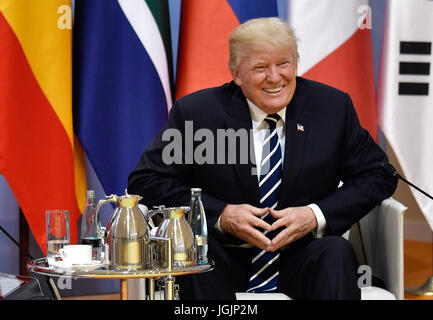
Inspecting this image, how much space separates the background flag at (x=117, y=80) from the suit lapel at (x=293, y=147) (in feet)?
2.92

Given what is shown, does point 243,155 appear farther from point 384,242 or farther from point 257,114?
point 384,242

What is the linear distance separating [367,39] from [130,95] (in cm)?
119

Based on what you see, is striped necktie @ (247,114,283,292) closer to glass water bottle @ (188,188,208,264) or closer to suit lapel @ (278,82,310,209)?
suit lapel @ (278,82,310,209)

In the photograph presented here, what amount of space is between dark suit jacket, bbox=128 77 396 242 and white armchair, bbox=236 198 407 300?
0.09 metres

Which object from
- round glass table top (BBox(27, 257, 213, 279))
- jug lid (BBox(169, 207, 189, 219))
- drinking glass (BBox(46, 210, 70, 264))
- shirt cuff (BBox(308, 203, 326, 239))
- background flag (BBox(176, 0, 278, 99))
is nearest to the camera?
round glass table top (BBox(27, 257, 213, 279))

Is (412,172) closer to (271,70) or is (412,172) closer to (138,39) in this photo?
(271,70)

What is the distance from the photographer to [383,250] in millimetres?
2574

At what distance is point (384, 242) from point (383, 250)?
30 millimetres

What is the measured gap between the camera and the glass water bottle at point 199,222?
2191 mm

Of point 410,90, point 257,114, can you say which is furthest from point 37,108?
point 410,90

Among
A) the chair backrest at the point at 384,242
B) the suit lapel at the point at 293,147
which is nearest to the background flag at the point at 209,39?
the suit lapel at the point at 293,147

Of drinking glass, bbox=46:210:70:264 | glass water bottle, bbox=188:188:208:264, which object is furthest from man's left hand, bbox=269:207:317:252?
drinking glass, bbox=46:210:70:264

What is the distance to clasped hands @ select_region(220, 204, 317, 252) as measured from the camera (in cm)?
238

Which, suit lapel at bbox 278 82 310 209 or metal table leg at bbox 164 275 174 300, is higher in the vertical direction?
suit lapel at bbox 278 82 310 209
